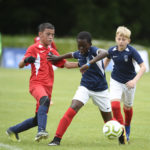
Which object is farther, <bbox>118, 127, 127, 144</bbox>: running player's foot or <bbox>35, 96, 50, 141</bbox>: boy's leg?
<bbox>118, 127, 127, 144</bbox>: running player's foot

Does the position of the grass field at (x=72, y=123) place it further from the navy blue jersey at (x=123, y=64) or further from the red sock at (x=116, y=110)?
the navy blue jersey at (x=123, y=64)

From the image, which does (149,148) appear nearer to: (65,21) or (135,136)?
(135,136)

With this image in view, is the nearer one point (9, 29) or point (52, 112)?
point (52, 112)

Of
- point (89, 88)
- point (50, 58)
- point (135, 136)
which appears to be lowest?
point (135, 136)

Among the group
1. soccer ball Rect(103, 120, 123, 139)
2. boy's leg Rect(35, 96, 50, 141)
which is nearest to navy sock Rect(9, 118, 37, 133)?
boy's leg Rect(35, 96, 50, 141)

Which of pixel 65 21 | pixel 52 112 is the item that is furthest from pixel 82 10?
pixel 52 112

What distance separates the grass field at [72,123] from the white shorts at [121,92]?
0.75 m

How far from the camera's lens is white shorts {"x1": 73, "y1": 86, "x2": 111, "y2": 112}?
7664 mm

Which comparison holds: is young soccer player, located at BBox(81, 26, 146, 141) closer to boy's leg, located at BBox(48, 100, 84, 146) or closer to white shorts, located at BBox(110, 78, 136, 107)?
white shorts, located at BBox(110, 78, 136, 107)

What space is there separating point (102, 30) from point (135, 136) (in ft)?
130

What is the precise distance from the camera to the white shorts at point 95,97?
302 inches

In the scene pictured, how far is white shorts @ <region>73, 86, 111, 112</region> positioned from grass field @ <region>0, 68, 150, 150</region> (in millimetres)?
665

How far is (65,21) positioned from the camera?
49.5m

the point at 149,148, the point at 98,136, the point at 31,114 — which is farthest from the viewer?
the point at 31,114
